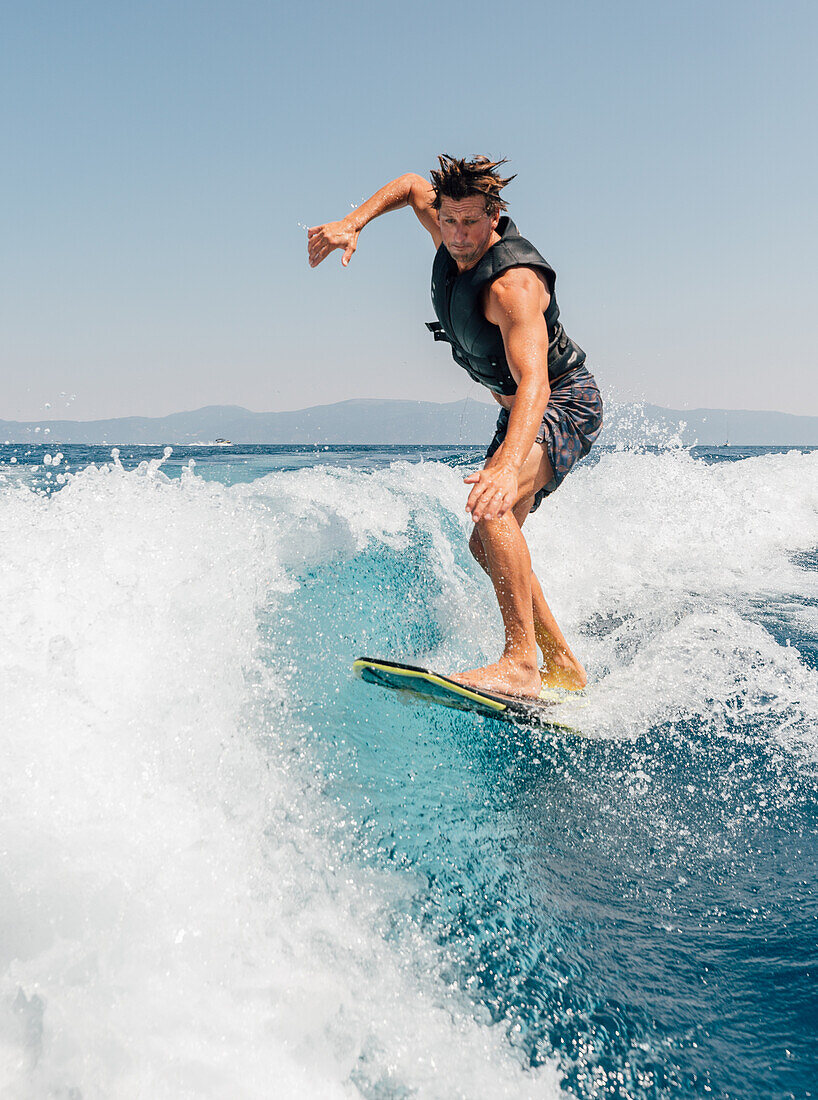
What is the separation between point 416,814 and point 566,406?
7.16ft

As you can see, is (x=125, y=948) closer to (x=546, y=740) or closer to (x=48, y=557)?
(x=48, y=557)

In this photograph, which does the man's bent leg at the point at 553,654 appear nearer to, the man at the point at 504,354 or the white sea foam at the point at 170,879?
the man at the point at 504,354

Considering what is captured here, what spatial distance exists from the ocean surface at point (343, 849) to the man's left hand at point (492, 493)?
3.70 ft

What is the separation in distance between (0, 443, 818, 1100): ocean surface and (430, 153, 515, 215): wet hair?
211 centimetres

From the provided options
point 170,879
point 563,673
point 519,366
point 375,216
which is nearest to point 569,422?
point 519,366

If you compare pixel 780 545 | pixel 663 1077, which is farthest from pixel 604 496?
pixel 663 1077

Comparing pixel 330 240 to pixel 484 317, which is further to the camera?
pixel 330 240

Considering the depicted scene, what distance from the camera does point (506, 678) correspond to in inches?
126

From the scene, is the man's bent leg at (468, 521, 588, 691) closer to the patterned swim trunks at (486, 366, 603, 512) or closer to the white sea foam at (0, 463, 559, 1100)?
the patterned swim trunks at (486, 366, 603, 512)

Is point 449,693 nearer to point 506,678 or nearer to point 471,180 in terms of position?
point 506,678

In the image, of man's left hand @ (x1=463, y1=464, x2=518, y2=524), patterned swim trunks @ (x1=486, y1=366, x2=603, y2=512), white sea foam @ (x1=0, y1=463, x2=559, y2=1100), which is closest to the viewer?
white sea foam @ (x1=0, y1=463, x2=559, y2=1100)

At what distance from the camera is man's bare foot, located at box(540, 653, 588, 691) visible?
3877mm

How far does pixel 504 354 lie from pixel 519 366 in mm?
396

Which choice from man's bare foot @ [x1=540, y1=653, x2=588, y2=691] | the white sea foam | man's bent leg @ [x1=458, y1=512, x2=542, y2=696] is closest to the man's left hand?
man's bent leg @ [x1=458, y1=512, x2=542, y2=696]
